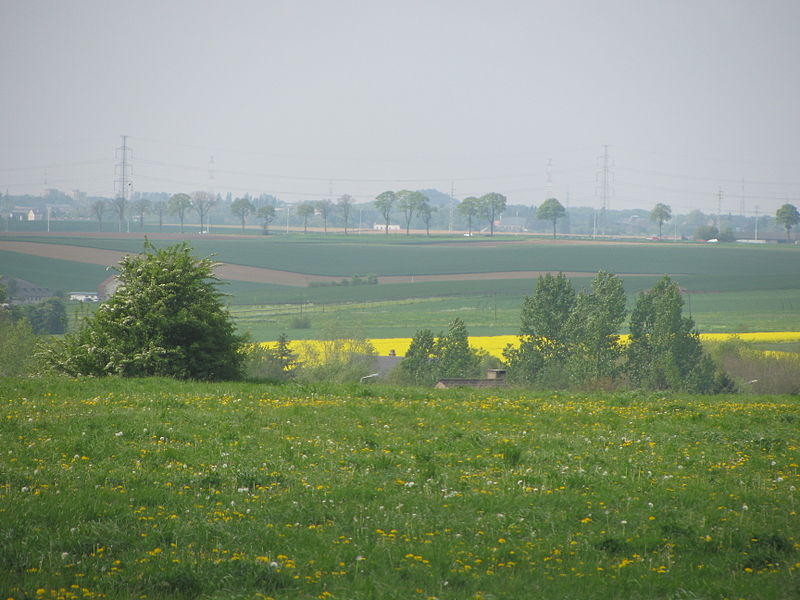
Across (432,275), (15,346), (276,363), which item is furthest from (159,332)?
(432,275)

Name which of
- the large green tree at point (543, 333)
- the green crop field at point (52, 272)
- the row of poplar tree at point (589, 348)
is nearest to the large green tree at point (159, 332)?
the row of poplar tree at point (589, 348)

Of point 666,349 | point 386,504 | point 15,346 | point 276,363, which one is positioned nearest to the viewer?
point 386,504

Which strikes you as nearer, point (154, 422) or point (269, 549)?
point (269, 549)

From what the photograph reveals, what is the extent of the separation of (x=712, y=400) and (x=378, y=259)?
5517 inches

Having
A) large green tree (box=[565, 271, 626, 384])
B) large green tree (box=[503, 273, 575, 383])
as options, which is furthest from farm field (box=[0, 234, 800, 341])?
large green tree (box=[565, 271, 626, 384])

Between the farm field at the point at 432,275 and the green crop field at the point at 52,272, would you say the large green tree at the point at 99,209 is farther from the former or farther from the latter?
the green crop field at the point at 52,272

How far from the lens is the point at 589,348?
79.1m

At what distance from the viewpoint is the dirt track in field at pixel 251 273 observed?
137125mm

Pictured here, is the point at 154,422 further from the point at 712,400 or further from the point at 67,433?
the point at 712,400

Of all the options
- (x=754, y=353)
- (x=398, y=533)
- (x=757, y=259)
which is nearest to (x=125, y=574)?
(x=398, y=533)

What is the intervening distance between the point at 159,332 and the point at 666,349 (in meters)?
62.5

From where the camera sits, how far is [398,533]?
9.27 meters

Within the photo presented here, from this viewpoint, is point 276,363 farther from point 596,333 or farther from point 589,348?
point 596,333

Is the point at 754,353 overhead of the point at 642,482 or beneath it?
beneath
